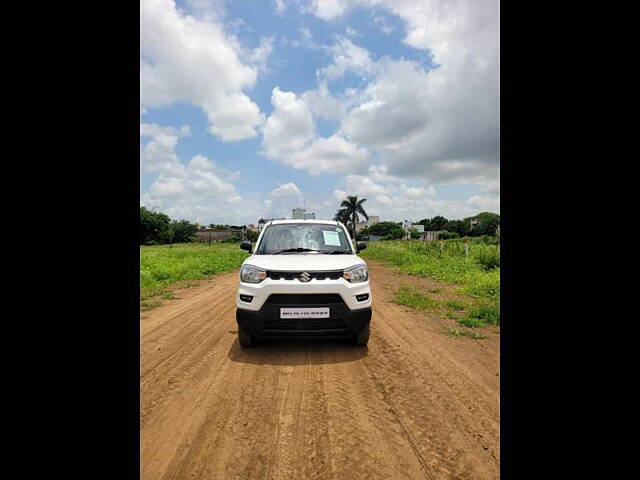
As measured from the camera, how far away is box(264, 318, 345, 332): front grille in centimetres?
387

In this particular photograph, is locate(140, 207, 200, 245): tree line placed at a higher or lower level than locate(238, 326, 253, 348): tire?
higher

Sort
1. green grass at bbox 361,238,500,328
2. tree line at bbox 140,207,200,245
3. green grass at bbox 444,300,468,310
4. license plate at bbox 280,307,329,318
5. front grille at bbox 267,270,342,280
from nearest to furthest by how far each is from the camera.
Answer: license plate at bbox 280,307,329,318 → front grille at bbox 267,270,342,280 → green grass at bbox 361,238,500,328 → green grass at bbox 444,300,468,310 → tree line at bbox 140,207,200,245

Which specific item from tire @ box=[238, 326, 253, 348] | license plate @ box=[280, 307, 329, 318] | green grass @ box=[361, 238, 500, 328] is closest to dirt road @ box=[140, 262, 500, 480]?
tire @ box=[238, 326, 253, 348]

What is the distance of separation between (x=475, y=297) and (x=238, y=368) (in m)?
6.26

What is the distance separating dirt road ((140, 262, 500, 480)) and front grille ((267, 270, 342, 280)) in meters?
0.98

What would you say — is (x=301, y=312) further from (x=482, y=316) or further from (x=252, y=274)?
(x=482, y=316)

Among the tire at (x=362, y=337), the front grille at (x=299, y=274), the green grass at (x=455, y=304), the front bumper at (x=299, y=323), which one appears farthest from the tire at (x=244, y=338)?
the green grass at (x=455, y=304)

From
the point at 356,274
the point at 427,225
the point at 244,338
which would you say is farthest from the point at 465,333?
the point at 427,225

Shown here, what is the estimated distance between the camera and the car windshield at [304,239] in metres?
4.85

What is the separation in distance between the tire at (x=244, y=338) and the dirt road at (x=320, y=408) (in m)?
0.10

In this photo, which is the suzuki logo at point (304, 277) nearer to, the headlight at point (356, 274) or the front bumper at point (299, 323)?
the front bumper at point (299, 323)

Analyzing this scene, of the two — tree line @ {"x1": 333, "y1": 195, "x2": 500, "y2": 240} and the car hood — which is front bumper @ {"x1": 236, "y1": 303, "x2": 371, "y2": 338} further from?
tree line @ {"x1": 333, "y1": 195, "x2": 500, "y2": 240}
